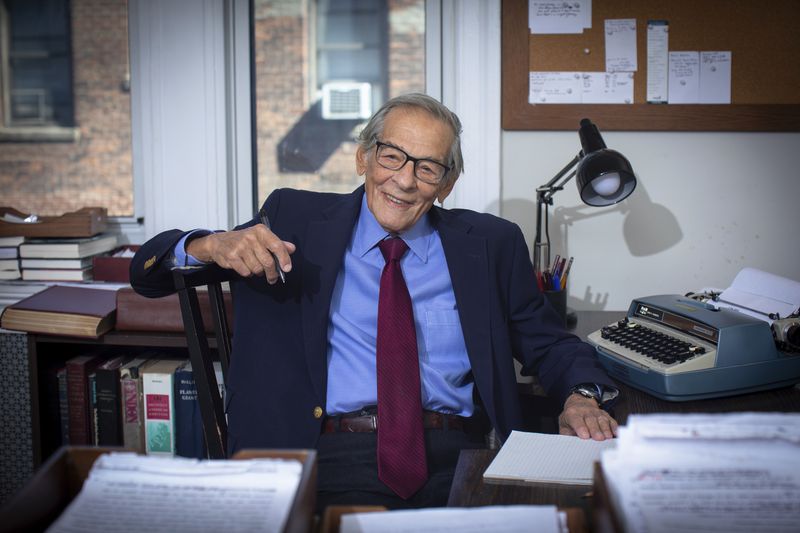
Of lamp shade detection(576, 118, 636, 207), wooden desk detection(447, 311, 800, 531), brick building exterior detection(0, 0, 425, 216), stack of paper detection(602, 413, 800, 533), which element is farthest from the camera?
brick building exterior detection(0, 0, 425, 216)

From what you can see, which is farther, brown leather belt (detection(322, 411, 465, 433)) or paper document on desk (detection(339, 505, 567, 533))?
brown leather belt (detection(322, 411, 465, 433))

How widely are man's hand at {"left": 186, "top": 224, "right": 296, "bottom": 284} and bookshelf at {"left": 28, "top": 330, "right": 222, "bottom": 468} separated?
0.73 m

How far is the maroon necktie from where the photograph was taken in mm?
1400

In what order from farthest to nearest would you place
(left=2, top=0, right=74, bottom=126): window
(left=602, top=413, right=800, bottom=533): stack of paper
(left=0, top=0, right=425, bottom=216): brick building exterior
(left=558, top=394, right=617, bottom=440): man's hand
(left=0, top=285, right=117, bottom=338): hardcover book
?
(left=2, top=0, right=74, bottom=126): window < (left=0, top=0, right=425, bottom=216): brick building exterior < (left=0, top=285, right=117, bottom=338): hardcover book < (left=558, top=394, right=617, bottom=440): man's hand < (left=602, top=413, right=800, bottom=533): stack of paper

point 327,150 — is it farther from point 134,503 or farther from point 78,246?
point 134,503

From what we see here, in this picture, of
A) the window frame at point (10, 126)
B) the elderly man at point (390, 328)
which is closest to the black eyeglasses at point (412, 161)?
the elderly man at point (390, 328)

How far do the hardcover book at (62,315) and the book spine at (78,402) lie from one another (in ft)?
0.52

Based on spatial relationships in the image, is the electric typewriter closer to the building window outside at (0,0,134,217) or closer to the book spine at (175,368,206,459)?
the book spine at (175,368,206,459)

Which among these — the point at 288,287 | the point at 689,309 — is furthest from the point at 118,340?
the point at 689,309

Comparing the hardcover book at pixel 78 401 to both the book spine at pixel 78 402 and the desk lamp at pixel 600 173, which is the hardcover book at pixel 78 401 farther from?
the desk lamp at pixel 600 173

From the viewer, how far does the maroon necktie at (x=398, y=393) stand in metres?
1.40

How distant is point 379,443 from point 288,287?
1.31 ft

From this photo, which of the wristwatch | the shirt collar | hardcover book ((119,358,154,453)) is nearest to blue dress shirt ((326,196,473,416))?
the shirt collar

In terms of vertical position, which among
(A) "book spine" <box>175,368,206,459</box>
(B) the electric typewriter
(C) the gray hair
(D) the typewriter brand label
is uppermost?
(C) the gray hair
